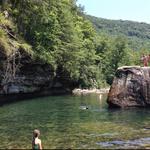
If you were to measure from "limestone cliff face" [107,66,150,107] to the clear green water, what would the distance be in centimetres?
388

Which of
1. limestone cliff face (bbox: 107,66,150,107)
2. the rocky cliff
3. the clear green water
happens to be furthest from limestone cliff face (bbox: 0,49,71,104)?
limestone cliff face (bbox: 107,66,150,107)

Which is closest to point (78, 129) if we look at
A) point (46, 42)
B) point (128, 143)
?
point (128, 143)

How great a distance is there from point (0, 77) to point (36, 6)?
14749mm

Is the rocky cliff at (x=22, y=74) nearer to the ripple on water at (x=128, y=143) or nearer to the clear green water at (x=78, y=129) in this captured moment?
the clear green water at (x=78, y=129)

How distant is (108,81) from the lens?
150 meters

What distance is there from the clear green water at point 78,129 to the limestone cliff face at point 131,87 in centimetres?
388

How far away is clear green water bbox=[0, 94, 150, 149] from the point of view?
2944 cm

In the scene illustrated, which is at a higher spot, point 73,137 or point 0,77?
point 0,77

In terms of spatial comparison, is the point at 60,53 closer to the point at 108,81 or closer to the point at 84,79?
the point at 84,79

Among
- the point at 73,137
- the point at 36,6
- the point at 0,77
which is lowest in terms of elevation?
the point at 73,137

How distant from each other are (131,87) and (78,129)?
2040 centimetres

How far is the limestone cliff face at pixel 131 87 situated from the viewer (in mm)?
55344

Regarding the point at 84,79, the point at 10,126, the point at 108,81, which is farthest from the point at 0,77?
the point at 108,81

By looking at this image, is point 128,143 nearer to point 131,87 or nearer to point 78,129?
point 78,129
